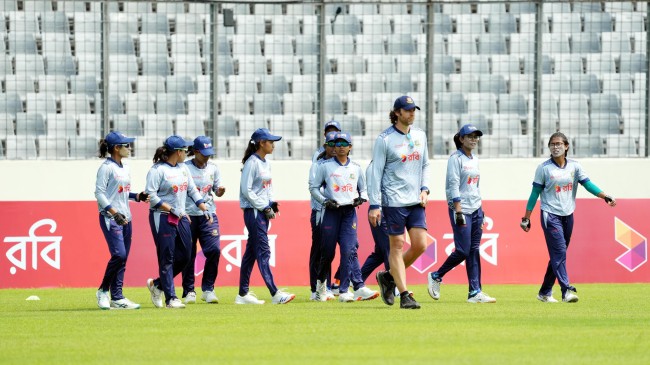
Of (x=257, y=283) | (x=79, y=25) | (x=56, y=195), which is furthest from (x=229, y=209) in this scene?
(x=79, y=25)

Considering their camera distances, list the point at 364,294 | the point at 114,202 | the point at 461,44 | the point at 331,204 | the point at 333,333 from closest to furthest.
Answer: the point at 333,333 < the point at 114,202 < the point at 331,204 < the point at 364,294 < the point at 461,44

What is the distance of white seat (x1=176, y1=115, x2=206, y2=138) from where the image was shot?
2103cm

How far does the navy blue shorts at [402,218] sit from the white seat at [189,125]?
8.43 metres

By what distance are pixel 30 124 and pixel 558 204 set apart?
9.27 m

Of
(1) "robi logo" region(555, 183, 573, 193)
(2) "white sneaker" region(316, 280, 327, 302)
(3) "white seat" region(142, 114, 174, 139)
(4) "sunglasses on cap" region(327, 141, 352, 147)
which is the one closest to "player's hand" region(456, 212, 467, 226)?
(1) "robi logo" region(555, 183, 573, 193)

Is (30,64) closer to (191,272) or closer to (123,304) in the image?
(191,272)

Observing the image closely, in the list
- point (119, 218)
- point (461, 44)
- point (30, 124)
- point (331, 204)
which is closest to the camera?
point (119, 218)

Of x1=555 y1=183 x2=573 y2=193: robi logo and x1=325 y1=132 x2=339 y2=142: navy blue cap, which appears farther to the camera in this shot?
x1=325 y1=132 x2=339 y2=142: navy blue cap

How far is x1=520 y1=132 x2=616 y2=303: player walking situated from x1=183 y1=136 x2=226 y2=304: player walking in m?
3.57

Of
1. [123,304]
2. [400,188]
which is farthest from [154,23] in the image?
[400,188]

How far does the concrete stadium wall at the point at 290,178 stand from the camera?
20.0 metres

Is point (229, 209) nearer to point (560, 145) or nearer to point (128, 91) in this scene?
point (128, 91)

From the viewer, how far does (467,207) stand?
1501 cm

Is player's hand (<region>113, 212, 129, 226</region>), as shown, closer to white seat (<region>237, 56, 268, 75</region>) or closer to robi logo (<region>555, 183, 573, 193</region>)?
robi logo (<region>555, 183, 573, 193</region>)
